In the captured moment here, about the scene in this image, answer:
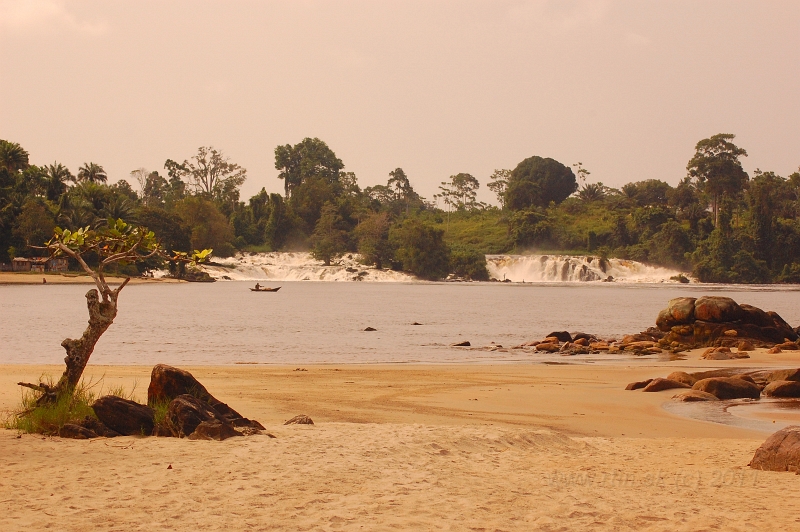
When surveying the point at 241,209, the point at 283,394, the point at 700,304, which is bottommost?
the point at 283,394

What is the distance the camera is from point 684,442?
33.1ft

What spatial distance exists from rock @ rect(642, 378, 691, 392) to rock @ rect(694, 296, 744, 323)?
1329 centimetres

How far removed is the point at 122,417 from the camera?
9117 millimetres

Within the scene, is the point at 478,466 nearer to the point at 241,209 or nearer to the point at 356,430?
the point at 356,430

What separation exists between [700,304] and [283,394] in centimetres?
1924

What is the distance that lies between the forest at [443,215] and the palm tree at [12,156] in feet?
0.53

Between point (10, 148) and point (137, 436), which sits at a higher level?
point (10, 148)

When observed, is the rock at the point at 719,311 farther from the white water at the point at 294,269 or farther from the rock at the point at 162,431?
the white water at the point at 294,269

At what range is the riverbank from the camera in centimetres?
7988

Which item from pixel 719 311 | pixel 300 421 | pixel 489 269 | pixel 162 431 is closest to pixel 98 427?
pixel 162 431

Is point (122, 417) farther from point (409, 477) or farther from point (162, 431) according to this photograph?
point (409, 477)

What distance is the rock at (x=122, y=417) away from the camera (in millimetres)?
9086

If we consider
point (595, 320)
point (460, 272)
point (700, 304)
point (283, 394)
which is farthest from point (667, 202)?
point (283, 394)

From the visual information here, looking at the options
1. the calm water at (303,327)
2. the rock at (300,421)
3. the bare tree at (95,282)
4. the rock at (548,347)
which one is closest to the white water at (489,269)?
the calm water at (303,327)
